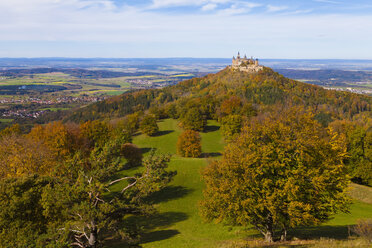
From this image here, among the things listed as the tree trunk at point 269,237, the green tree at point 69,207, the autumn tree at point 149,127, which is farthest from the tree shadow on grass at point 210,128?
the tree trunk at point 269,237

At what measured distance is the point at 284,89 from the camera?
170500 mm

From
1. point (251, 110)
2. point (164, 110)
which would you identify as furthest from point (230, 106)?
point (164, 110)

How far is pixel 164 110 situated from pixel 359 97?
157 metres

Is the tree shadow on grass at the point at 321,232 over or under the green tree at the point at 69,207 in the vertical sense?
under

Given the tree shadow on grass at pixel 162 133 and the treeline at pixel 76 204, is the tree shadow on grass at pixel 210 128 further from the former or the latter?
the treeline at pixel 76 204

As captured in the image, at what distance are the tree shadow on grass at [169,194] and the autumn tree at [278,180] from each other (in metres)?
18.3

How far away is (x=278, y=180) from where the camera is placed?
67.7 feet

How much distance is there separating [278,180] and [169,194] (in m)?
25.1

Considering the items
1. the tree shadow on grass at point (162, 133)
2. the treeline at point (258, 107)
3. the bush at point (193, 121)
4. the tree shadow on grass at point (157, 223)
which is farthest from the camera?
the bush at point (193, 121)

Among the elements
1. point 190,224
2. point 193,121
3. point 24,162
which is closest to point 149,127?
point 193,121

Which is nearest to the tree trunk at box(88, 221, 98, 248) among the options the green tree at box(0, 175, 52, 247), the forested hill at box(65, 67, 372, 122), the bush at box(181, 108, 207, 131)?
the green tree at box(0, 175, 52, 247)

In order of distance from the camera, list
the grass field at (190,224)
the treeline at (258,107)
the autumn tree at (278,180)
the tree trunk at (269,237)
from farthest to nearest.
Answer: the treeline at (258,107) → the grass field at (190,224) → the tree trunk at (269,237) → the autumn tree at (278,180)

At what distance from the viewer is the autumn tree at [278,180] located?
66.0 feet

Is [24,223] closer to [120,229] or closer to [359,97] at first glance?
[120,229]
